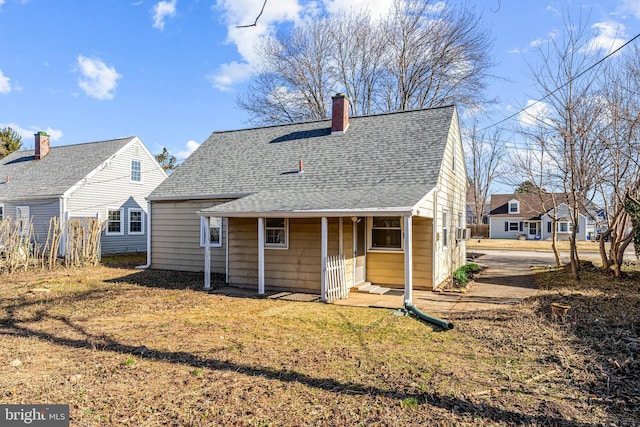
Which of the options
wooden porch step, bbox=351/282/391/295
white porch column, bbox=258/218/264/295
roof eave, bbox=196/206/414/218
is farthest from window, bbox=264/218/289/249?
wooden porch step, bbox=351/282/391/295

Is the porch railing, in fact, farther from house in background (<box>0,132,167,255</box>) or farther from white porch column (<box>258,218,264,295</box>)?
house in background (<box>0,132,167,255</box>)

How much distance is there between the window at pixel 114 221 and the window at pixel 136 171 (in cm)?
210

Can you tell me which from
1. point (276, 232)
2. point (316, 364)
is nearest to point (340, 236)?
point (276, 232)

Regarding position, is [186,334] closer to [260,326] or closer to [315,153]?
[260,326]

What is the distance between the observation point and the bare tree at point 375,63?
24.2 meters

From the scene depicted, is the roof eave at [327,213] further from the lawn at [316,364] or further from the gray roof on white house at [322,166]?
the lawn at [316,364]

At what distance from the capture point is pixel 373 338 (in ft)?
19.8

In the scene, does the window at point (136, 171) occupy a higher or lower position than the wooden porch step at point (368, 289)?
higher

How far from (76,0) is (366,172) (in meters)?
8.10

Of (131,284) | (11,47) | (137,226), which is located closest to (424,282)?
(131,284)

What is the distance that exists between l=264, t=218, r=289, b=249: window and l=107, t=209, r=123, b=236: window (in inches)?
501

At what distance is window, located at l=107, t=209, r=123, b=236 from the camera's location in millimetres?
19688

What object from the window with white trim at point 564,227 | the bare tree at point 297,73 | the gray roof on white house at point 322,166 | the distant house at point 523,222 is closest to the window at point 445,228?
the gray roof on white house at point 322,166

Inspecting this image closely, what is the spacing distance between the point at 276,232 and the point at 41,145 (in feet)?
66.1
